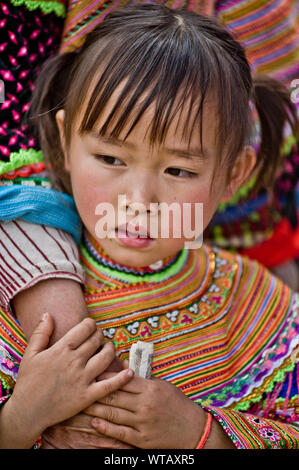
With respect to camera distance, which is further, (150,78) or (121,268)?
(121,268)

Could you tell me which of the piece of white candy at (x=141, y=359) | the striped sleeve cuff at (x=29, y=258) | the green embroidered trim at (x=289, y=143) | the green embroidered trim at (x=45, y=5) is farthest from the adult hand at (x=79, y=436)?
the green embroidered trim at (x=289, y=143)

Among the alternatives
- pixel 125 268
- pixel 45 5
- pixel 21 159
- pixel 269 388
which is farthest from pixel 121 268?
pixel 45 5

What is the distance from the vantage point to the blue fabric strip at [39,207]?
128cm

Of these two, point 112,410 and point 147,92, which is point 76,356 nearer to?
point 112,410

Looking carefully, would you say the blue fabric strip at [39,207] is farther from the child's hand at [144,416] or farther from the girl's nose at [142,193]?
the child's hand at [144,416]

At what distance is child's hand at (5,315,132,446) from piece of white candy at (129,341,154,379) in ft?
0.24

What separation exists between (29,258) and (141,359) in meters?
→ 0.30

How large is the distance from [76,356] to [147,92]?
520 mm

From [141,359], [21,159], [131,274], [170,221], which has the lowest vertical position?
[141,359]

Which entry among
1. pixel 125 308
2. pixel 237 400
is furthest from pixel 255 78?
pixel 237 400

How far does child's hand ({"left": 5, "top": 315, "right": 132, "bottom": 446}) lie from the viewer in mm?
1143

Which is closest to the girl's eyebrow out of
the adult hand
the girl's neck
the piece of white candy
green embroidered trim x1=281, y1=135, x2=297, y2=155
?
the girl's neck

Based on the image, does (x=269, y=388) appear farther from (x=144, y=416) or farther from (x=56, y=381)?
(x=56, y=381)

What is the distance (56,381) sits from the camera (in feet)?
3.74
